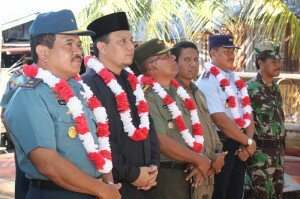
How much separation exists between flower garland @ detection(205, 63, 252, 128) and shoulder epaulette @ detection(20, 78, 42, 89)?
252 centimetres

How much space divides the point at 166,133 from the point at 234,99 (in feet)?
3.88

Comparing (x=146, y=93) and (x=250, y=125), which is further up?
(x=146, y=93)

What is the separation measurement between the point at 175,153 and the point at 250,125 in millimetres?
1426

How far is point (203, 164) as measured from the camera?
4.08 metres

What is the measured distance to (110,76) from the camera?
3430mm

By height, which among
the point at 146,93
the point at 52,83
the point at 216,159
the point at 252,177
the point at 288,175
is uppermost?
the point at 52,83

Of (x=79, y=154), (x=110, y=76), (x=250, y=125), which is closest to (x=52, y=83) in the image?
(x=79, y=154)

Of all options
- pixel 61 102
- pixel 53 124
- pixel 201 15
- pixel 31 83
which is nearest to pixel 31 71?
pixel 31 83

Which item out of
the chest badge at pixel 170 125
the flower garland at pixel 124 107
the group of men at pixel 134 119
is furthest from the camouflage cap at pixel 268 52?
the flower garland at pixel 124 107

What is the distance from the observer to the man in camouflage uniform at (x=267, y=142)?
17.1 feet

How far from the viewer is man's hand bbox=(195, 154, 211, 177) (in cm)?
404

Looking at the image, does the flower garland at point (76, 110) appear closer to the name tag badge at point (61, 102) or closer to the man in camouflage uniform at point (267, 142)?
the name tag badge at point (61, 102)

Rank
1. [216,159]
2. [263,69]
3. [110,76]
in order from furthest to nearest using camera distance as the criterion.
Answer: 1. [263,69]
2. [216,159]
3. [110,76]

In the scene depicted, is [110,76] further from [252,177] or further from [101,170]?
[252,177]
